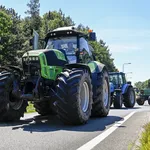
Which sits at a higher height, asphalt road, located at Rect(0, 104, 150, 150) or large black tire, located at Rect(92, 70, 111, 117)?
large black tire, located at Rect(92, 70, 111, 117)

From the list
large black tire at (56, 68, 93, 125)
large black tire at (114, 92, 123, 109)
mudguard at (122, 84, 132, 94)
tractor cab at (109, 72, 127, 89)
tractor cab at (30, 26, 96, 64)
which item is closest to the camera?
large black tire at (56, 68, 93, 125)

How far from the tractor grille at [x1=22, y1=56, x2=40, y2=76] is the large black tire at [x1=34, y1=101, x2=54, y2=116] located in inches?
89.7

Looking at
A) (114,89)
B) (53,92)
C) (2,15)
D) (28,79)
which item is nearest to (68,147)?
(53,92)

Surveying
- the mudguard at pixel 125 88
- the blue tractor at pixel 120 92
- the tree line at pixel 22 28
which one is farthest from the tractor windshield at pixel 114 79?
the tree line at pixel 22 28

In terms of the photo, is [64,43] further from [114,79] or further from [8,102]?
[114,79]

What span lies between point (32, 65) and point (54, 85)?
32.7 inches

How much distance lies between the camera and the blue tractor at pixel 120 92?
20891mm

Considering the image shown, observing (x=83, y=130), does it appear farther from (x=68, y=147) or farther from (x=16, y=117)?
(x=16, y=117)

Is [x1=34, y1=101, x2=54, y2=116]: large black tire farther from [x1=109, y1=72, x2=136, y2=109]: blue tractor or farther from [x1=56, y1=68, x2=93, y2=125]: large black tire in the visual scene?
[x1=109, y1=72, x2=136, y2=109]: blue tractor

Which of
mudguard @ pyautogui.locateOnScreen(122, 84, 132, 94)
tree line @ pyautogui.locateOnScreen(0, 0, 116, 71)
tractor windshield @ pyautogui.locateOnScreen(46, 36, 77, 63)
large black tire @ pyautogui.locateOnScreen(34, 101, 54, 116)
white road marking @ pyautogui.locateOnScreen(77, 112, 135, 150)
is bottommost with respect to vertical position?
white road marking @ pyautogui.locateOnScreen(77, 112, 135, 150)

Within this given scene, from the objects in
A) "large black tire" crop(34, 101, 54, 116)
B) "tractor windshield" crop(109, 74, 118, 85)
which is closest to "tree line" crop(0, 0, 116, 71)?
"tractor windshield" crop(109, 74, 118, 85)

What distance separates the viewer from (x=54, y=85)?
9.59 m

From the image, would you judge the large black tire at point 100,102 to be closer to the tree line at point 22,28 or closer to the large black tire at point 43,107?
→ the large black tire at point 43,107

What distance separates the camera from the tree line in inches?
2244
